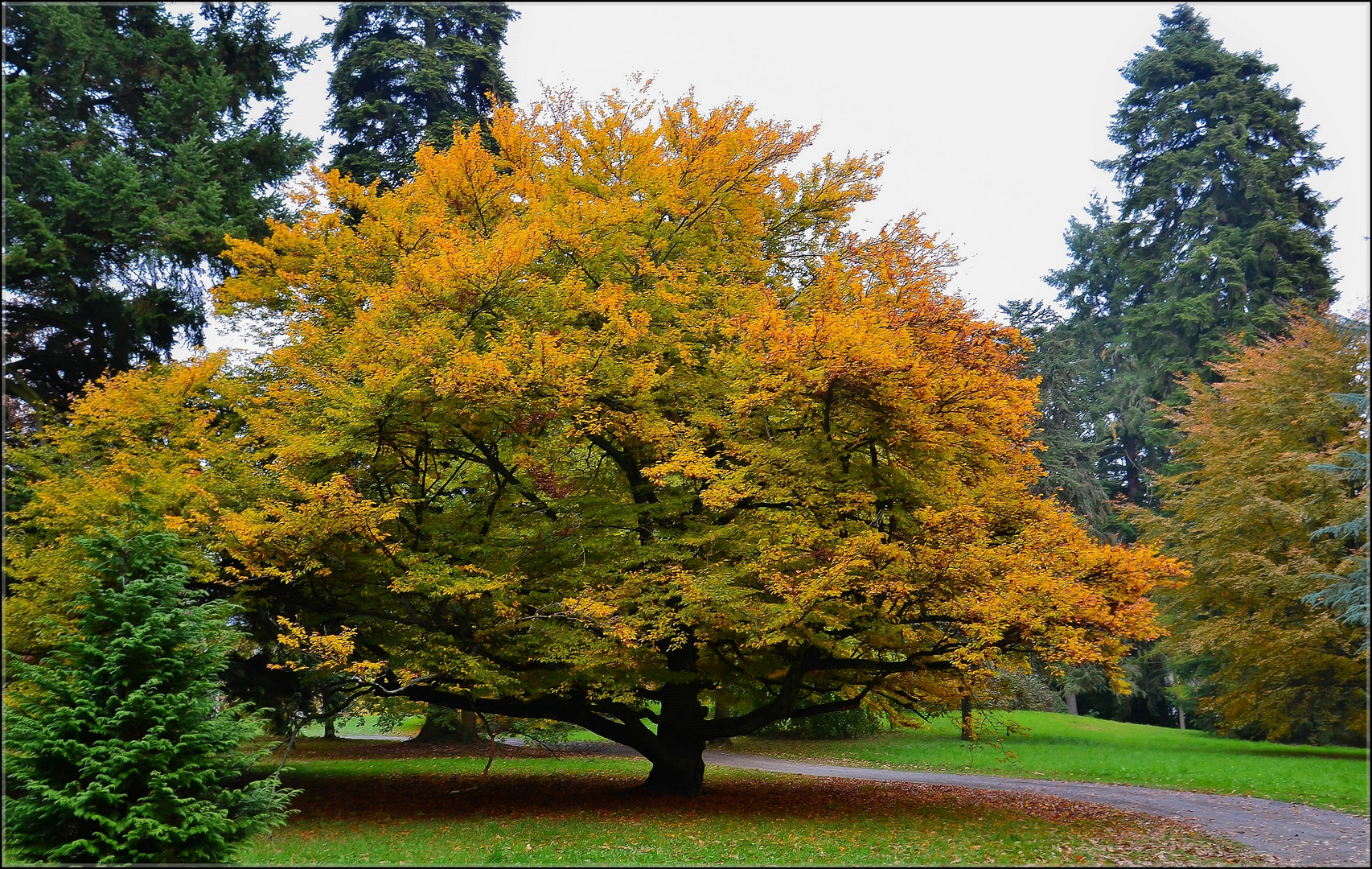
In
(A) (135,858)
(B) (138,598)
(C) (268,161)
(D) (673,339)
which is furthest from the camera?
(C) (268,161)

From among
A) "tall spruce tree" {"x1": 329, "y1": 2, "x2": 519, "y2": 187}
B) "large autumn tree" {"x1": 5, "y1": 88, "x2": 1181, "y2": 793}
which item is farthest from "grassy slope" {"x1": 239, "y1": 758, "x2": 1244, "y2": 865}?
"tall spruce tree" {"x1": 329, "y1": 2, "x2": 519, "y2": 187}

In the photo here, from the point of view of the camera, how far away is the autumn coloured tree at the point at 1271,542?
13805 mm

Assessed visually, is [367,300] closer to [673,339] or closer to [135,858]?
[673,339]

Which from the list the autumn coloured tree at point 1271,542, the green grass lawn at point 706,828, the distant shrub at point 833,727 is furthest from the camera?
the distant shrub at point 833,727

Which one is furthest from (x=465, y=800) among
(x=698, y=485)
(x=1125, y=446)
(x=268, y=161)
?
(x=1125, y=446)

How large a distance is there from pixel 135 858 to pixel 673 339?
8094mm

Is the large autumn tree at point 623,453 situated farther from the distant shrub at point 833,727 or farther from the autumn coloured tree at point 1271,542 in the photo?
the distant shrub at point 833,727

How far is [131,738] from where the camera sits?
329 inches

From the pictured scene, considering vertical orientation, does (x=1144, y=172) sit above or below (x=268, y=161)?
above

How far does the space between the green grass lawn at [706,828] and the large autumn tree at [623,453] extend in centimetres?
149

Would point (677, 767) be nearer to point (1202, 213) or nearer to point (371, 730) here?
point (1202, 213)

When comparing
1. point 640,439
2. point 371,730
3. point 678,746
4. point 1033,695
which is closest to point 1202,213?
point 1033,695

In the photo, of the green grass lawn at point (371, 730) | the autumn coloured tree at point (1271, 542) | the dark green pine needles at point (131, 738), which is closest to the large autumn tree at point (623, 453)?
the dark green pine needles at point (131, 738)

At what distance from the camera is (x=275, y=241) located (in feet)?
41.2
